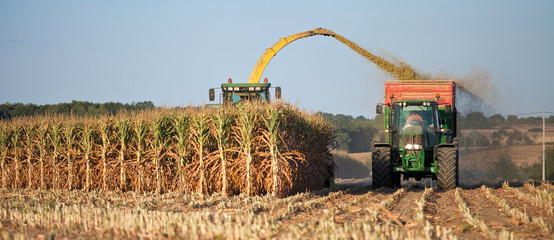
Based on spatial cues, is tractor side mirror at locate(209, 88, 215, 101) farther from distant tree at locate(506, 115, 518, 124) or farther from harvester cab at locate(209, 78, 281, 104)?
distant tree at locate(506, 115, 518, 124)

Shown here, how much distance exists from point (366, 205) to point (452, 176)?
4.56m

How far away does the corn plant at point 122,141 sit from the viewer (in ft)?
49.4

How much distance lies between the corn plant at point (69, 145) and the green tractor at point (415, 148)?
8.29 metres

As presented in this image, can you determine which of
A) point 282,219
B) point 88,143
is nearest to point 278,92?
point 88,143

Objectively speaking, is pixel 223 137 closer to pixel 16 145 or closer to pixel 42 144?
pixel 42 144

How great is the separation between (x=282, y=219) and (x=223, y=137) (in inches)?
195

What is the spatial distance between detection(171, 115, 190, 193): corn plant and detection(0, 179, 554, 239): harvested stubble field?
883 millimetres

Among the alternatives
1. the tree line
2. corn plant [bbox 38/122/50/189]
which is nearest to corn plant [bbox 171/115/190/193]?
corn plant [bbox 38/122/50/189]

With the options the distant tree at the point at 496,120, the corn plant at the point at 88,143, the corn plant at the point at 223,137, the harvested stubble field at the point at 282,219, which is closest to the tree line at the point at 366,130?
the distant tree at the point at 496,120

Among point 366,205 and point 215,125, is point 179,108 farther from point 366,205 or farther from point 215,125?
point 366,205

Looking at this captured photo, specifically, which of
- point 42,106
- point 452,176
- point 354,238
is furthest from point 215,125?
point 42,106

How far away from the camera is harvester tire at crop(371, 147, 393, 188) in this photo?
15393 millimetres

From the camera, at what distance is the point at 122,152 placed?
15133 mm

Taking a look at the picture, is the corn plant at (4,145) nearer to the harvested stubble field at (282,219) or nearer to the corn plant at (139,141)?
the harvested stubble field at (282,219)
